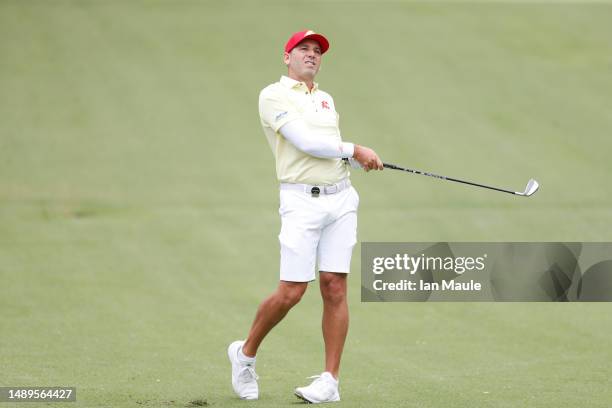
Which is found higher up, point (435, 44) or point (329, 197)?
point (435, 44)

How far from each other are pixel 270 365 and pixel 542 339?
2054mm

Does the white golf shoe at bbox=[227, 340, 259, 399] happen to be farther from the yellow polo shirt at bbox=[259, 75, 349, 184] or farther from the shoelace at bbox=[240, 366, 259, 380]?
the yellow polo shirt at bbox=[259, 75, 349, 184]

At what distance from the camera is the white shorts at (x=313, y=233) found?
6.00 meters

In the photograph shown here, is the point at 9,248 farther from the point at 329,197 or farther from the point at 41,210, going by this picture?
the point at 329,197

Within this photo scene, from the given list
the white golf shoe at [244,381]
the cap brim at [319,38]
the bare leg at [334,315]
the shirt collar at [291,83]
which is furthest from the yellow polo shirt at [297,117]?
the white golf shoe at [244,381]

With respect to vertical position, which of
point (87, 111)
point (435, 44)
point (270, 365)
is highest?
point (435, 44)

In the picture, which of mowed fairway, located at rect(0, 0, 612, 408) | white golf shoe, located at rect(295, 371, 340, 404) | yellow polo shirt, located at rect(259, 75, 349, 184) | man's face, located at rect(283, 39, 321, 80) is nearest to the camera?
white golf shoe, located at rect(295, 371, 340, 404)

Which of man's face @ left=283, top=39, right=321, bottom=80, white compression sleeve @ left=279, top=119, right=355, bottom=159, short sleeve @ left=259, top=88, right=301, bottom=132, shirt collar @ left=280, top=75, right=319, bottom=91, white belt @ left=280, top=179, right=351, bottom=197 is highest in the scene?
man's face @ left=283, top=39, right=321, bottom=80

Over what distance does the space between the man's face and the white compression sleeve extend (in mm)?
329

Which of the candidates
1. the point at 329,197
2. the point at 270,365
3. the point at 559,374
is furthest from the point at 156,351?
the point at 559,374

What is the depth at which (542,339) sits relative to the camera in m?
8.00

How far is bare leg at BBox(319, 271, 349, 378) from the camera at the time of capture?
6117 millimetres

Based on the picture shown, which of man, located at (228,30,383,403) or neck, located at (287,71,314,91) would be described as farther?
neck, located at (287,71,314,91)

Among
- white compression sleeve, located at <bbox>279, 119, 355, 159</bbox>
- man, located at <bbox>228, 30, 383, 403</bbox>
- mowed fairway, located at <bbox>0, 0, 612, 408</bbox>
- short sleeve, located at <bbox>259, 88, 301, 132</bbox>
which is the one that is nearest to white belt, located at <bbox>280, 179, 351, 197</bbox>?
man, located at <bbox>228, 30, 383, 403</bbox>
